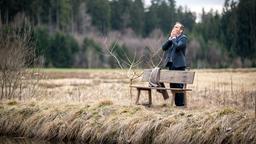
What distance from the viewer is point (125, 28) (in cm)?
9169

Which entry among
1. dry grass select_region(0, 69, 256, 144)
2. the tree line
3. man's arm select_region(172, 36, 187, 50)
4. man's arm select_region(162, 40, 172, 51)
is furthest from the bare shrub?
the tree line

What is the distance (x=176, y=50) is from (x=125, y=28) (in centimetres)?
7888

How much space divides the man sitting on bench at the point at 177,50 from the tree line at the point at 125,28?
3161 cm

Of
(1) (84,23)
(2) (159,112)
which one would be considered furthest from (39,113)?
(1) (84,23)

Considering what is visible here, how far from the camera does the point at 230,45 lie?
7075 centimetres

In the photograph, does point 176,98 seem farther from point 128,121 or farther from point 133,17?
point 133,17

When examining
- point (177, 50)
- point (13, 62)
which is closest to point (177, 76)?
point (177, 50)

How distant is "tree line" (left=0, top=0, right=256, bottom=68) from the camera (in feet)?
205

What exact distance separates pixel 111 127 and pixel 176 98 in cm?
242

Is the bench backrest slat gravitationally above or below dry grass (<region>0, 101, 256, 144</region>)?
above

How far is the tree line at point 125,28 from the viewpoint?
62594mm

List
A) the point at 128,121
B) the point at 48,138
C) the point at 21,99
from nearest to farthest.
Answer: the point at 128,121 < the point at 48,138 < the point at 21,99

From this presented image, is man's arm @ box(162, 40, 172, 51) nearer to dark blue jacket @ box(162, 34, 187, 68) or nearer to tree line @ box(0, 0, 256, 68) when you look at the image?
dark blue jacket @ box(162, 34, 187, 68)

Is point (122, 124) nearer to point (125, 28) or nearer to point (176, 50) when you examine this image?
point (176, 50)
